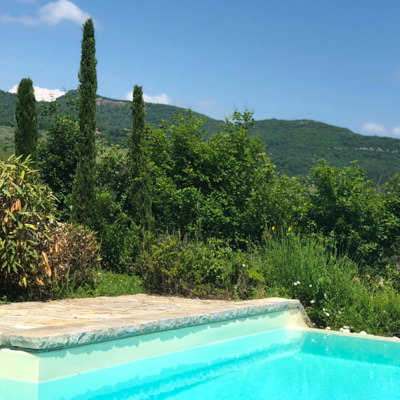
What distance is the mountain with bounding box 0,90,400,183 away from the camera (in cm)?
3494

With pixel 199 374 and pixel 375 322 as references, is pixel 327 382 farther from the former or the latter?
pixel 375 322

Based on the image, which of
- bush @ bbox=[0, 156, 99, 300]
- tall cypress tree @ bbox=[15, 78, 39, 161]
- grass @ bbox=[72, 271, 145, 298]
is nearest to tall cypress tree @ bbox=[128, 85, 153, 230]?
tall cypress tree @ bbox=[15, 78, 39, 161]

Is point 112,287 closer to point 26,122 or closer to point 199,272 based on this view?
point 199,272

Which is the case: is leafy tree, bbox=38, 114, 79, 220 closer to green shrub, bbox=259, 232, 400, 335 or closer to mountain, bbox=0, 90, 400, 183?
green shrub, bbox=259, 232, 400, 335

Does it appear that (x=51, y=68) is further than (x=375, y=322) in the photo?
Yes

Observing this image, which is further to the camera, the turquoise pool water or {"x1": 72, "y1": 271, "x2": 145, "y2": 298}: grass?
{"x1": 72, "y1": 271, "x2": 145, "y2": 298}: grass

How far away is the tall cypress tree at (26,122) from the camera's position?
12.0 meters

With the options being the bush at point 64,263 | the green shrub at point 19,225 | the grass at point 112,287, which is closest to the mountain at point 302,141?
the grass at point 112,287

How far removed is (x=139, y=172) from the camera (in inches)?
500

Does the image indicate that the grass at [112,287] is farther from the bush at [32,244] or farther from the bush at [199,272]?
the bush at [199,272]

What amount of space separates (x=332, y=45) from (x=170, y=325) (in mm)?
14867

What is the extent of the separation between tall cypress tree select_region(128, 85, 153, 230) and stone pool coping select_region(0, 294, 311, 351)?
458cm

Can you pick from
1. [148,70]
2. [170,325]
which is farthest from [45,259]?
[148,70]

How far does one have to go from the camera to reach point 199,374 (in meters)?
5.21
